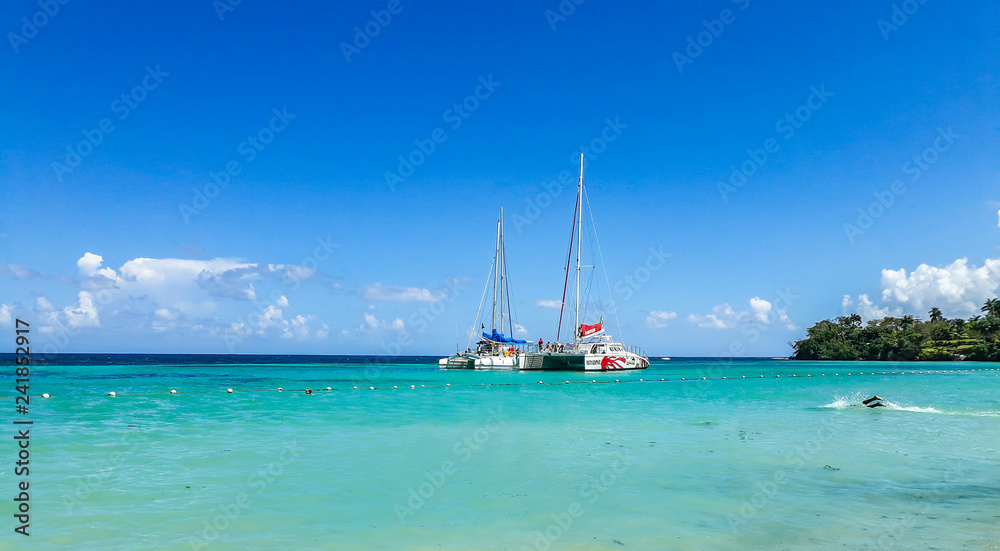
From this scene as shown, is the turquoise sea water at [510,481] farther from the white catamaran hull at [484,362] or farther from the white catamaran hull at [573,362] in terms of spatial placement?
the white catamaran hull at [484,362]

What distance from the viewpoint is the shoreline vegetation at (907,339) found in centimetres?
9506

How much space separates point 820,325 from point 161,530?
14501 cm

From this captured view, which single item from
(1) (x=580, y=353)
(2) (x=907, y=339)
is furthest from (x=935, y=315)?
(1) (x=580, y=353)

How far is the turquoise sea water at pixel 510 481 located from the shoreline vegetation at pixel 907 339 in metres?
94.0

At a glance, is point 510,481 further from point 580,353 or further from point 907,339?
point 907,339

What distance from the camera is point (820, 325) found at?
134 m

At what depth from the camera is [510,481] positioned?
10508mm

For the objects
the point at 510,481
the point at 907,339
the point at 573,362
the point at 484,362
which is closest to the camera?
the point at 510,481

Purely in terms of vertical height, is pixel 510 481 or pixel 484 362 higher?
pixel 484 362

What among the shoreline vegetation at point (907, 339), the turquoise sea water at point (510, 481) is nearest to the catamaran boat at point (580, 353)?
the turquoise sea water at point (510, 481)

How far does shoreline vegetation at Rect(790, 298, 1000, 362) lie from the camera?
95062 mm

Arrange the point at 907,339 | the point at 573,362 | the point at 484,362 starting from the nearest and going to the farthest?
the point at 573,362 < the point at 484,362 < the point at 907,339

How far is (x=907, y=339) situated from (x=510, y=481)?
11737 cm

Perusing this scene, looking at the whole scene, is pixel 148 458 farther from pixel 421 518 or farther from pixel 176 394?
pixel 176 394
